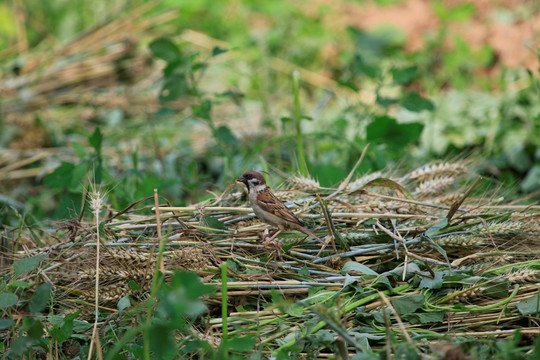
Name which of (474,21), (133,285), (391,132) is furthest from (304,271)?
(474,21)

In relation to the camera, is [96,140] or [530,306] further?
[96,140]

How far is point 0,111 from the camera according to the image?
5934 millimetres

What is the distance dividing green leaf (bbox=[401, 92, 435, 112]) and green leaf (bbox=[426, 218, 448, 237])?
1.68 metres

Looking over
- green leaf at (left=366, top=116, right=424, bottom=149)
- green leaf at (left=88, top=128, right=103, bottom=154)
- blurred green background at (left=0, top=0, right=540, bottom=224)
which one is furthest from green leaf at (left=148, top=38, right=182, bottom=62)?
green leaf at (left=366, top=116, right=424, bottom=149)

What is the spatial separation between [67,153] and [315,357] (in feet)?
13.2

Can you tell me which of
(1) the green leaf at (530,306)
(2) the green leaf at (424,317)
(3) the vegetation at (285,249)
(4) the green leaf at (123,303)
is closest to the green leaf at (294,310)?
(3) the vegetation at (285,249)

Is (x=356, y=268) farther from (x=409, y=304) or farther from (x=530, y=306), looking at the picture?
(x=530, y=306)

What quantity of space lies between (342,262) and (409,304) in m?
0.40

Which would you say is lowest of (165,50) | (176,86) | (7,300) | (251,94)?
(251,94)

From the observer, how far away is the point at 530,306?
235 centimetres

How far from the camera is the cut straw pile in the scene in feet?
7.84

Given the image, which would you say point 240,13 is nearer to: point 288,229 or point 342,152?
point 342,152

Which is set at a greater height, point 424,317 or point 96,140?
point 96,140

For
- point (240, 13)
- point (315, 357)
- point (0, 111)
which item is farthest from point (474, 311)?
point (240, 13)
